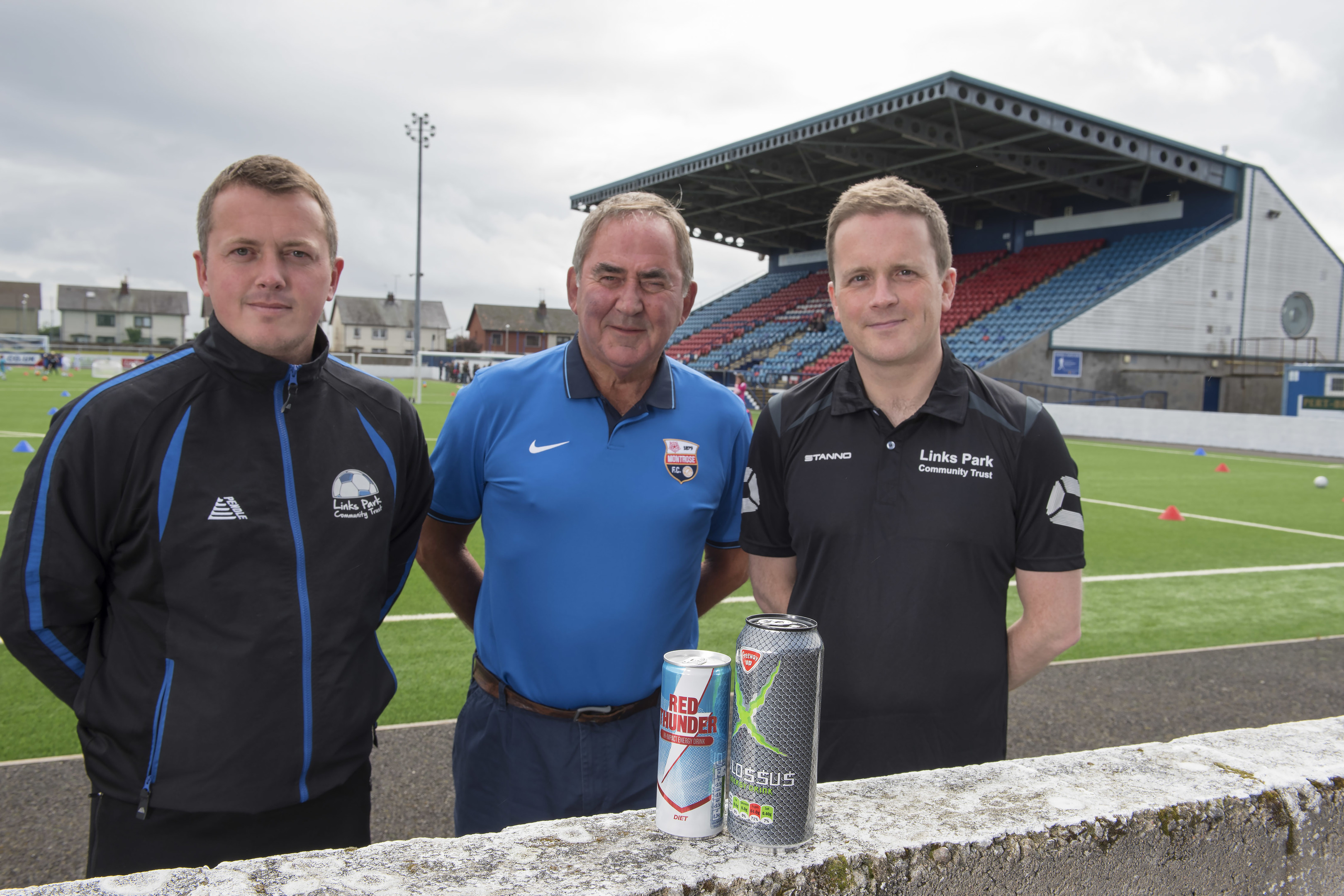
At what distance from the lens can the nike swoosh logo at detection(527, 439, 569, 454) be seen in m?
2.47

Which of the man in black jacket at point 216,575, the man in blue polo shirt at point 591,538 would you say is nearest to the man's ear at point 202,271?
the man in black jacket at point 216,575

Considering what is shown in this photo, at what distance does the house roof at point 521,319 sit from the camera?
92.9m

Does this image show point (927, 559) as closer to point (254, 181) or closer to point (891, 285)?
point (891, 285)

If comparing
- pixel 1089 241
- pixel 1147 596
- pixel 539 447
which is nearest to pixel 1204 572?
pixel 1147 596

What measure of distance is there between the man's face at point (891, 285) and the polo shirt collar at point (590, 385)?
58 centimetres

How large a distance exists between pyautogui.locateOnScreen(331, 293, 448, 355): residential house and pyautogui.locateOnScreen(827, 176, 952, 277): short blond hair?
93.6 m

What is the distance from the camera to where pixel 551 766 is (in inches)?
93.7

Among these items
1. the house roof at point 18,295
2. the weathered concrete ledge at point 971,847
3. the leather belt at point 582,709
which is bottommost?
the leather belt at point 582,709

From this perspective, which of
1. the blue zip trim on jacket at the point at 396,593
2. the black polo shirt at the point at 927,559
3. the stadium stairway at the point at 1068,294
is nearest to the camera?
the black polo shirt at the point at 927,559

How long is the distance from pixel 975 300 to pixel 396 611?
3465cm

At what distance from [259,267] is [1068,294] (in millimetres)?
34897

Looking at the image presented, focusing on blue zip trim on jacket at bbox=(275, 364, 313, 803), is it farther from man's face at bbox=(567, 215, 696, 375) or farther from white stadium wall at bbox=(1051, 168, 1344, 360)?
white stadium wall at bbox=(1051, 168, 1344, 360)

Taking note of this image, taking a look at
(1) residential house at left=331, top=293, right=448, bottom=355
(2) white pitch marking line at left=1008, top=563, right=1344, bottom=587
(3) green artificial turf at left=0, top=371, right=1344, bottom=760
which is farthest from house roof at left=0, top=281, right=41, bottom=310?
(2) white pitch marking line at left=1008, top=563, right=1344, bottom=587

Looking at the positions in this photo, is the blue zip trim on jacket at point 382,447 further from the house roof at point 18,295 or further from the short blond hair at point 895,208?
the house roof at point 18,295
